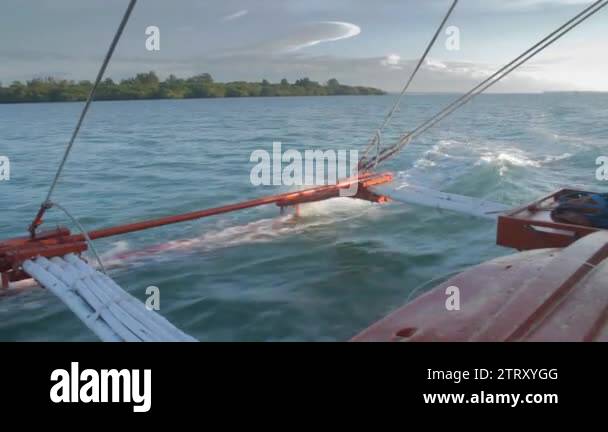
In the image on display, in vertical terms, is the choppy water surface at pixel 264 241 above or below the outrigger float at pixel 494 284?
below

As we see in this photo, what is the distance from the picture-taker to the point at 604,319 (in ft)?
9.27

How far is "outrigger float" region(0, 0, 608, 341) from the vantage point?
2816 mm

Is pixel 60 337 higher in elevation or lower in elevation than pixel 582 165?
lower

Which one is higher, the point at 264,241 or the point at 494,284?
the point at 494,284

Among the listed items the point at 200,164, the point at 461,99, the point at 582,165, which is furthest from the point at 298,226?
the point at 582,165

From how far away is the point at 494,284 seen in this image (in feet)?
11.9

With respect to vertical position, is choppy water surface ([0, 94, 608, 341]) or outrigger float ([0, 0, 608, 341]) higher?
outrigger float ([0, 0, 608, 341])

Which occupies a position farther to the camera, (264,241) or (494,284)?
(264,241)

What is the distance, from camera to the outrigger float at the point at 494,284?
282 centimetres

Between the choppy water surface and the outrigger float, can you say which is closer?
the outrigger float

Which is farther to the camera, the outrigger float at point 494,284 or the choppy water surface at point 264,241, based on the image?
the choppy water surface at point 264,241
